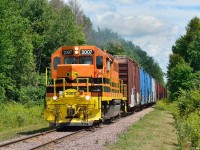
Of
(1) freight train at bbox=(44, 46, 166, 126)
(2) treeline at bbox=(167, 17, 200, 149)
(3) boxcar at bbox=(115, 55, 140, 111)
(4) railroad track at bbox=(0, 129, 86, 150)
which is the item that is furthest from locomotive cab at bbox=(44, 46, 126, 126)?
(3) boxcar at bbox=(115, 55, 140, 111)

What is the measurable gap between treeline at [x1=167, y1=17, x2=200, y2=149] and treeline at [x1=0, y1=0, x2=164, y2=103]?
6.47 metres

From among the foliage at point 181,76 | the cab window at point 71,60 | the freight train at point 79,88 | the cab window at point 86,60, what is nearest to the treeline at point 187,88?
the foliage at point 181,76

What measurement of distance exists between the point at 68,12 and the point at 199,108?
32547mm

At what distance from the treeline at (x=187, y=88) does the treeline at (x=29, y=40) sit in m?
6.47

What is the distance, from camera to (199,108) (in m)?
21.1

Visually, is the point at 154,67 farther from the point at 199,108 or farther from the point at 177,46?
the point at 199,108

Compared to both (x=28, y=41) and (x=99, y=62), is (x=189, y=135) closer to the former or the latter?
(x=99, y=62)

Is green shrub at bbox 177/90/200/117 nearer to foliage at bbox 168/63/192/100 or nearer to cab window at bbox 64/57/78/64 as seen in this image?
cab window at bbox 64/57/78/64

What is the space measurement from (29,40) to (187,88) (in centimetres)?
1607

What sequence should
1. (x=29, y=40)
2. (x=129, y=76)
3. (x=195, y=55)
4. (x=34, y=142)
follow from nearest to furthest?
1. (x=34, y=142)
2. (x=129, y=76)
3. (x=29, y=40)
4. (x=195, y=55)

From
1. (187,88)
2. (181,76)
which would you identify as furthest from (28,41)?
(187,88)

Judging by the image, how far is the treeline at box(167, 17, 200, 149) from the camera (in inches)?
533

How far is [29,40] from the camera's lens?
132 feet

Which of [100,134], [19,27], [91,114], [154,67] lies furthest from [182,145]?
[154,67]
